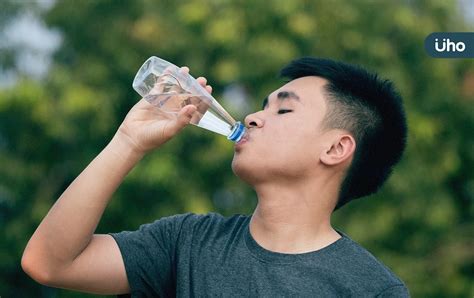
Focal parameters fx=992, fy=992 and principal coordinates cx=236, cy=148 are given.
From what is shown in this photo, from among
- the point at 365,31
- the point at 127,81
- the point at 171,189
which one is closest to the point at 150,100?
the point at 171,189

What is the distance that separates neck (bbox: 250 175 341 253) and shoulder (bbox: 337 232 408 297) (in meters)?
0.08

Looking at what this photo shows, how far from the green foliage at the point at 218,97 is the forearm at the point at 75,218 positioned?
22.4 ft

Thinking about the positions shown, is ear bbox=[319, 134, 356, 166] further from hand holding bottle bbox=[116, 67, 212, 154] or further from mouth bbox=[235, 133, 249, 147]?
hand holding bottle bbox=[116, 67, 212, 154]

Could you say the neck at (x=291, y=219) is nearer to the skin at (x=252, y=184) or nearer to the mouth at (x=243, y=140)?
the skin at (x=252, y=184)

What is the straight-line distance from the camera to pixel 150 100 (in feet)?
9.81

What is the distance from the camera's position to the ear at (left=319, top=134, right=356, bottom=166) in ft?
9.98

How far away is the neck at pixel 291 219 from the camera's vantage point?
9.53 feet

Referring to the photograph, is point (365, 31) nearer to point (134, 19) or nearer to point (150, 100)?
point (134, 19)

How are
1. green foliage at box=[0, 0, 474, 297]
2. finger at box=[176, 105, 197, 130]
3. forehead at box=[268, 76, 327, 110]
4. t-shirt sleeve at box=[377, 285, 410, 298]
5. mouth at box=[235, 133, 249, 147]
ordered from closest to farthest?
t-shirt sleeve at box=[377, 285, 410, 298], finger at box=[176, 105, 197, 130], mouth at box=[235, 133, 249, 147], forehead at box=[268, 76, 327, 110], green foliage at box=[0, 0, 474, 297]

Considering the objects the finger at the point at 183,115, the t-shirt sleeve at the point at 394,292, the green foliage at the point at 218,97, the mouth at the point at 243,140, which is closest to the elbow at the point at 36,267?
the finger at the point at 183,115

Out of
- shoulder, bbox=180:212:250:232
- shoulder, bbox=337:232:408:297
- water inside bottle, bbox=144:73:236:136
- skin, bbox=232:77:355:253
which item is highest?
water inside bottle, bbox=144:73:236:136

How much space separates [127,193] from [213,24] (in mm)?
2054

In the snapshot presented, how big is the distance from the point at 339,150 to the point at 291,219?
29 centimetres

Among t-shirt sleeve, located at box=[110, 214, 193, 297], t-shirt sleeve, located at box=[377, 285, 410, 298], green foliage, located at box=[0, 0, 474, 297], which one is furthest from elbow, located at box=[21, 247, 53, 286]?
green foliage, located at box=[0, 0, 474, 297]
